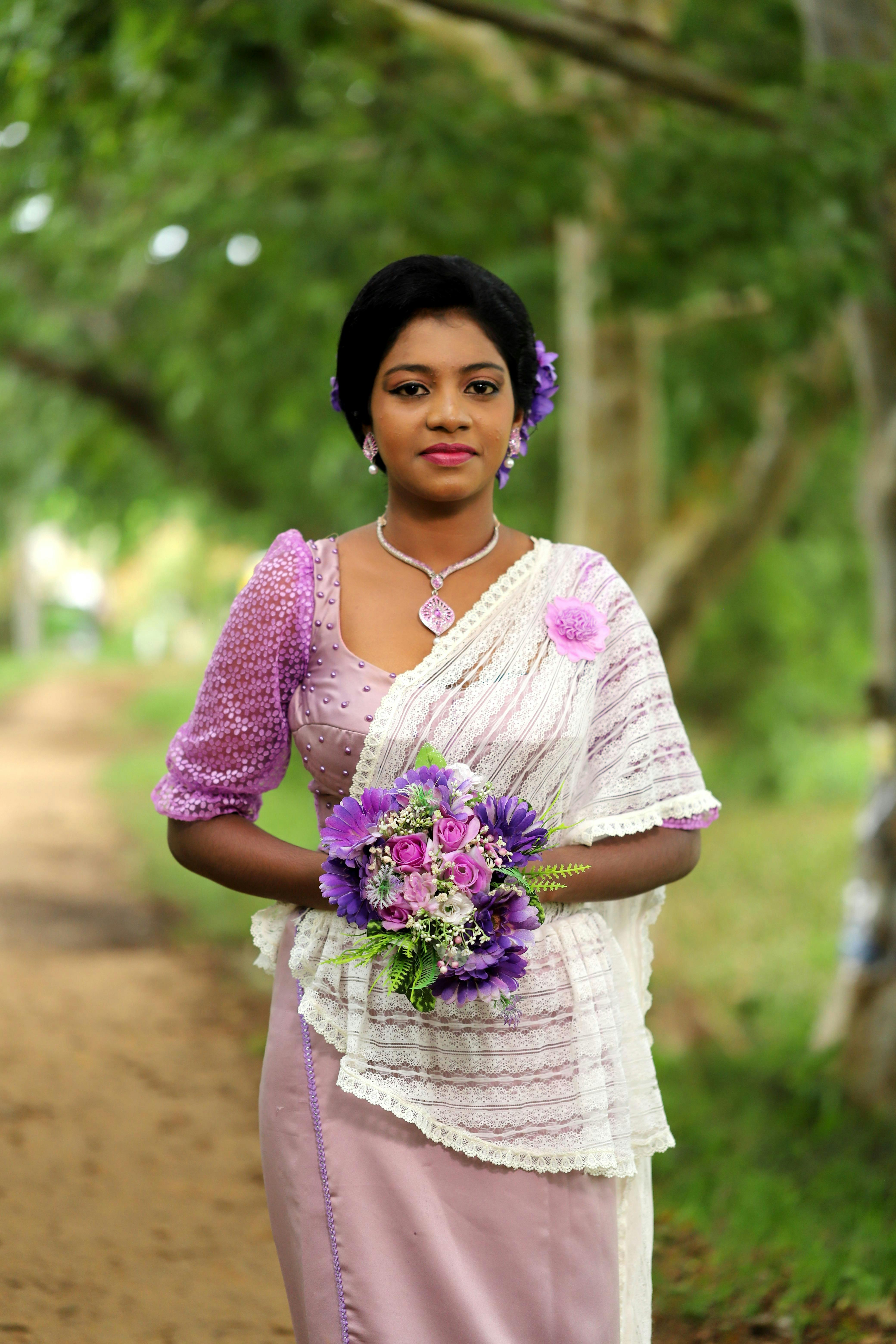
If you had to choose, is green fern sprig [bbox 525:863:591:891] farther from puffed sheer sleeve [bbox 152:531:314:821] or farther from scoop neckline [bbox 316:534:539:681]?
puffed sheer sleeve [bbox 152:531:314:821]

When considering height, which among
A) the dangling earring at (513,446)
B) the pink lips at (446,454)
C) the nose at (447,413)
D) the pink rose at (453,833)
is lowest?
the pink rose at (453,833)

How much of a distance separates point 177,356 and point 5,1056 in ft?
17.3

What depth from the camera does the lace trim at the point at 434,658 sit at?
225 centimetres

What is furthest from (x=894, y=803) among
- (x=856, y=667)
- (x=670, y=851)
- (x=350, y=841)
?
(x=856, y=667)

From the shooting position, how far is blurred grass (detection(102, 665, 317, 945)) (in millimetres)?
10117

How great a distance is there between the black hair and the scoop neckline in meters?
0.25

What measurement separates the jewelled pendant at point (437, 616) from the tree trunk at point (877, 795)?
16.1 ft

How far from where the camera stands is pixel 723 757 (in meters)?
18.3

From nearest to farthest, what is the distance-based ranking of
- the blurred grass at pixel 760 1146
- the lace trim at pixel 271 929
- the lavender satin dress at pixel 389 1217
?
the lavender satin dress at pixel 389 1217, the lace trim at pixel 271 929, the blurred grass at pixel 760 1146

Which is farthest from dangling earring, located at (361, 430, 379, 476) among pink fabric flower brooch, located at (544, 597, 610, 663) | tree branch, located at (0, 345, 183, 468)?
tree branch, located at (0, 345, 183, 468)

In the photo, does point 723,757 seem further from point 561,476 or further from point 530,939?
point 530,939

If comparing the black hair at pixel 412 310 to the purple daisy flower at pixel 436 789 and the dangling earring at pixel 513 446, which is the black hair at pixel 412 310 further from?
the purple daisy flower at pixel 436 789

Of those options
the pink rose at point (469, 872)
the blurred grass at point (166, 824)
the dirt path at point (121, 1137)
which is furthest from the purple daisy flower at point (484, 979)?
the dirt path at point (121, 1137)

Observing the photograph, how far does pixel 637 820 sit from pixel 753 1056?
6299 mm
